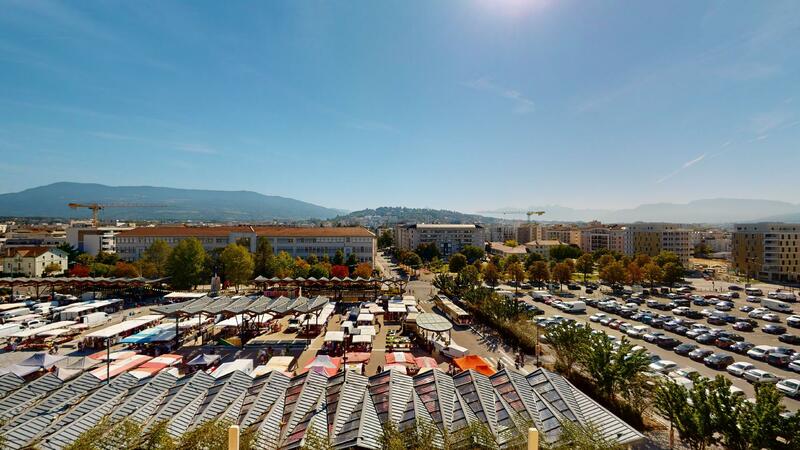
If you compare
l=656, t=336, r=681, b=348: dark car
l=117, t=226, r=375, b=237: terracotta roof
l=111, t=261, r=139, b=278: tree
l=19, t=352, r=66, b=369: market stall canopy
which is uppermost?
l=117, t=226, r=375, b=237: terracotta roof

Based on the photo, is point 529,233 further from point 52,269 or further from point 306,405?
point 306,405

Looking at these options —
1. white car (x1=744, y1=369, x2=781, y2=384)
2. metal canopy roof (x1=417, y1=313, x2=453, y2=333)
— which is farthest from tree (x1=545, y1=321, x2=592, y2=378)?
white car (x1=744, y1=369, x2=781, y2=384)

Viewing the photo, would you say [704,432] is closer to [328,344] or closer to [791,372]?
[791,372]

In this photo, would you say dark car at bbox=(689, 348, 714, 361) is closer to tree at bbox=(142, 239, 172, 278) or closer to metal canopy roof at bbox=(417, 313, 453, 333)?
metal canopy roof at bbox=(417, 313, 453, 333)

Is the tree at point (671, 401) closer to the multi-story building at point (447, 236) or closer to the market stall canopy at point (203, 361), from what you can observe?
the market stall canopy at point (203, 361)

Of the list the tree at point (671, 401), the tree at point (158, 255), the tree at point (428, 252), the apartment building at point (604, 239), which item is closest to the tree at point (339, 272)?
the tree at point (158, 255)

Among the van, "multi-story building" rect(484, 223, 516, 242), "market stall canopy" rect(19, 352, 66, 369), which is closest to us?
"market stall canopy" rect(19, 352, 66, 369)
